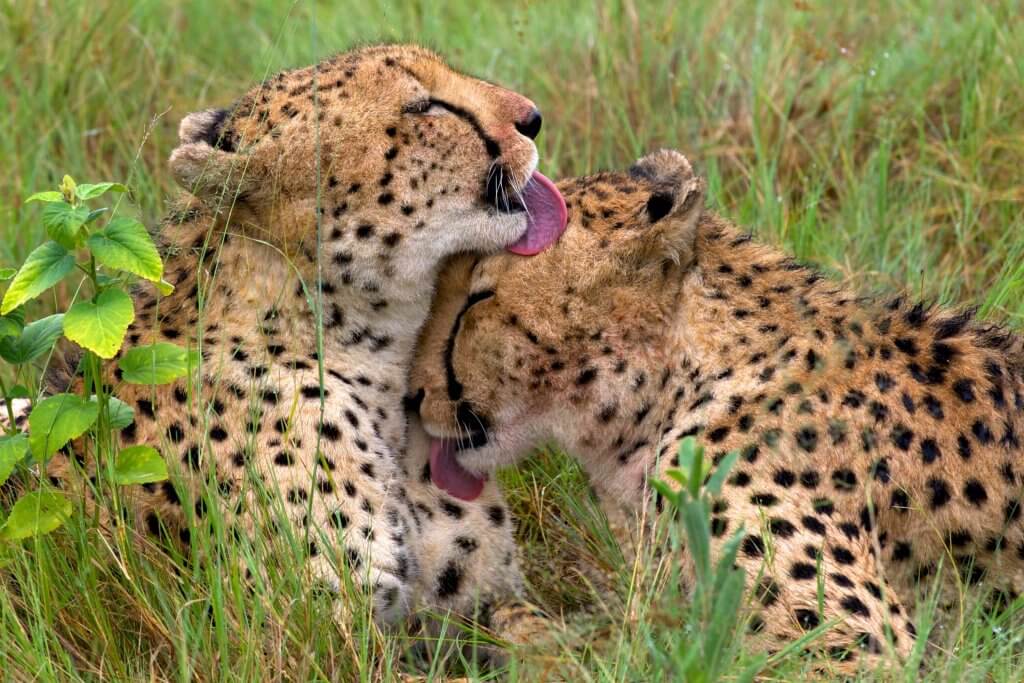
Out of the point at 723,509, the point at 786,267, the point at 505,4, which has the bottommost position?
the point at 505,4

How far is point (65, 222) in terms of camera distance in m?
3.15

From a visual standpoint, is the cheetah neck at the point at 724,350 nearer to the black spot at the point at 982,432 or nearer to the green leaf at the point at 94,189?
the black spot at the point at 982,432

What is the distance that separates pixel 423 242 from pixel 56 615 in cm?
110

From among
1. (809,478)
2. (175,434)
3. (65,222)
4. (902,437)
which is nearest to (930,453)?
(902,437)

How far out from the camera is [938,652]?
11.0 feet

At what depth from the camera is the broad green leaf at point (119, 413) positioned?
11.0 ft

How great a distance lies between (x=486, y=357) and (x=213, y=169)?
741mm

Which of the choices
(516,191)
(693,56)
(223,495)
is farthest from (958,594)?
(693,56)

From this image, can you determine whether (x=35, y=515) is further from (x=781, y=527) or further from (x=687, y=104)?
(x=687, y=104)

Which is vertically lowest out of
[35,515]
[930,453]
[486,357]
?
[35,515]

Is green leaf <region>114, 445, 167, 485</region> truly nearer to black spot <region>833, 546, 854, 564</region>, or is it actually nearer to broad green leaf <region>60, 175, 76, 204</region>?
broad green leaf <region>60, 175, 76, 204</region>

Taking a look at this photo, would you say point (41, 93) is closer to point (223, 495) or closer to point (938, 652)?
point (223, 495)

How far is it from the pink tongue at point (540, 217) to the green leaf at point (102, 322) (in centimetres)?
93

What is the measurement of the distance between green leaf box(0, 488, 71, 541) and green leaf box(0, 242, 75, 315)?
1.25ft
